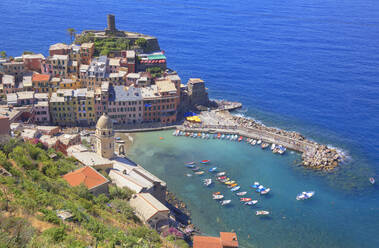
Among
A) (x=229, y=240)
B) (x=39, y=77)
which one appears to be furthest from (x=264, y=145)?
(x=39, y=77)

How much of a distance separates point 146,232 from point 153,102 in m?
57.8

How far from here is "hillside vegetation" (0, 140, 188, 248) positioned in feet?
114

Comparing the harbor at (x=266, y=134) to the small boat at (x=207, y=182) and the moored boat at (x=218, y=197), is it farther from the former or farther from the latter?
the moored boat at (x=218, y=197)

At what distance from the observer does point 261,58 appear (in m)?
174

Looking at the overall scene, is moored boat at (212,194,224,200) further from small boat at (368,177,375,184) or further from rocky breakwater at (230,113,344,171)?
small boat at (368,177,375,184)

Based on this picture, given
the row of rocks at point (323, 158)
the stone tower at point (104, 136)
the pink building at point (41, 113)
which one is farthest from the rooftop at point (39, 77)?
the row of rocks at point (323, 158)

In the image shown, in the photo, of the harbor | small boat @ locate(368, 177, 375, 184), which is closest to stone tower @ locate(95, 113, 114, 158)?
the harbor

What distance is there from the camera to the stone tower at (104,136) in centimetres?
6881

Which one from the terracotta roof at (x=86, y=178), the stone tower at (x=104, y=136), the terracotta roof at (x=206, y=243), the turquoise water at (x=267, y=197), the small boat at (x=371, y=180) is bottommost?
Answer: the turquoise water at (x=267, y=197)

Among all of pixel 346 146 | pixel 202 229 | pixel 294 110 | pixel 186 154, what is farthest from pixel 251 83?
pixel 202 229

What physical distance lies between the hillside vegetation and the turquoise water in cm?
1713

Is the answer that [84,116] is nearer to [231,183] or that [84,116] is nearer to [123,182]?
[123,182]

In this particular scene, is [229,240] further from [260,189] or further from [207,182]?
[260,189]

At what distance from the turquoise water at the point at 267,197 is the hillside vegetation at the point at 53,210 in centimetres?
1713
